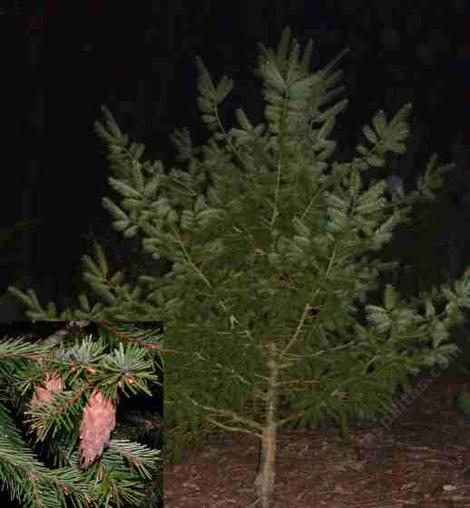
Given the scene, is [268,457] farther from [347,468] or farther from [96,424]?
[96,424]

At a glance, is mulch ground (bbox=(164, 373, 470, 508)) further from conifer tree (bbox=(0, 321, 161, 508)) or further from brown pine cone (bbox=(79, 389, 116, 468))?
brown pine cone (bbox=(79, 389, 116, 468))

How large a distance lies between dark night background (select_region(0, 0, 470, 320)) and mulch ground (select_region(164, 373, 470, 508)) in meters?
6.17

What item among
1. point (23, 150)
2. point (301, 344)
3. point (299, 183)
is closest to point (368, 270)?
point (301, 344)

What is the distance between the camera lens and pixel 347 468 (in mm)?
5145

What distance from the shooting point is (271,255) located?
358cm

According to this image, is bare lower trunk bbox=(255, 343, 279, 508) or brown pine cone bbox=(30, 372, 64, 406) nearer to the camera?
brown pine cone bbox=(30, 372, 64, 406)

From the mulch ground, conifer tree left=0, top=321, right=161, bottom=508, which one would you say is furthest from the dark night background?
conifer tree left=0, top=321, right=161, bottom=508

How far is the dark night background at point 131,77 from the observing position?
11.6 m

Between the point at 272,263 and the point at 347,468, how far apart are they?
211cm

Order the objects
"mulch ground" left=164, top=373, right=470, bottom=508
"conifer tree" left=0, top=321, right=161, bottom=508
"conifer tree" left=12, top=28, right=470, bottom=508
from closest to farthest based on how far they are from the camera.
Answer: "conifer tree" left=0, top=321, right=161, bottom=508 → "conifer tree" left=12, top=28, right=470, bottom=508 → "mulch ground" left=164, top=373, right=470, bottom=508

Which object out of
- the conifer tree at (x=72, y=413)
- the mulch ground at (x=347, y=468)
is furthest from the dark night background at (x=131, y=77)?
the conifer tree at (x=72, y=413)

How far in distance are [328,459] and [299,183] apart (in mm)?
2275

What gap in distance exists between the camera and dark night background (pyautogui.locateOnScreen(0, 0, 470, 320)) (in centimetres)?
1160

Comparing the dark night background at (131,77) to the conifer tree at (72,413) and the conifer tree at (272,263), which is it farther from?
the conifer tree at (72,413)
